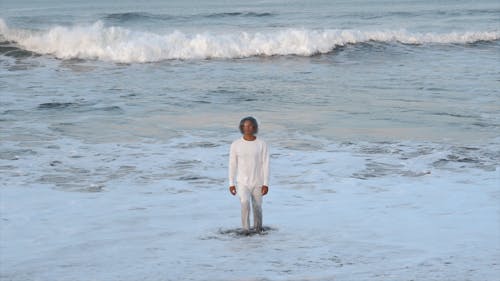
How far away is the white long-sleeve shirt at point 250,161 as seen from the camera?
8.12 metres

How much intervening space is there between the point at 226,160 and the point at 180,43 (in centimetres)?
1623

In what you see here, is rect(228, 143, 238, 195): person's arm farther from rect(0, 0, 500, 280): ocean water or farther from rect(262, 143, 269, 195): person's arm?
rect(0, 0, 500, 280): ocean water

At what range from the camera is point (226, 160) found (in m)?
11.7

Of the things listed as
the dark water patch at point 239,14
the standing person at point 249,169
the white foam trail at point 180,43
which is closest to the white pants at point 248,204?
the standing person at point 249,169

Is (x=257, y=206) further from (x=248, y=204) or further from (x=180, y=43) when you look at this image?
(x=180, y=43)

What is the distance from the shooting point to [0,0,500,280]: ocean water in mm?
7422

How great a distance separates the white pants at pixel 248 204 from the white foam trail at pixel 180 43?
58.5 feet

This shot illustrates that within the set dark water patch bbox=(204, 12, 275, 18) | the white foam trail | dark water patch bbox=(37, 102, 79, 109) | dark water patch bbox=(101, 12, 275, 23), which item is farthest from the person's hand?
dark water patch bbox=(204, 12, 275, 18)

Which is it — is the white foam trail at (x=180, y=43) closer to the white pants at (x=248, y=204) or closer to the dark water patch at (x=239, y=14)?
the dark water patch at (x=239, y=14)

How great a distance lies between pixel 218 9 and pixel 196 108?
3146 centimetres

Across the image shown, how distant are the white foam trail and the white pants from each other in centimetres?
1783

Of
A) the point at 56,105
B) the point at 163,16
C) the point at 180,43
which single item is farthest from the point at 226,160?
the point at 163,16

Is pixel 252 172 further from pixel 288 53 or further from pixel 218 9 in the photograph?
pixel 218 9

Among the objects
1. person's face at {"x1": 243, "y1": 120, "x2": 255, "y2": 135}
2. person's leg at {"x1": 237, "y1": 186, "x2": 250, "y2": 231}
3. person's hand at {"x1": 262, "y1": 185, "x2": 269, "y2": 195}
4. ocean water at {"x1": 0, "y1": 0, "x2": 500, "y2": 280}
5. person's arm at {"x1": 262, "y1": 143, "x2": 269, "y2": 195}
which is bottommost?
ocean water at {"x1": 0, "y1": 0, "x2": 500, "y2": 280}
